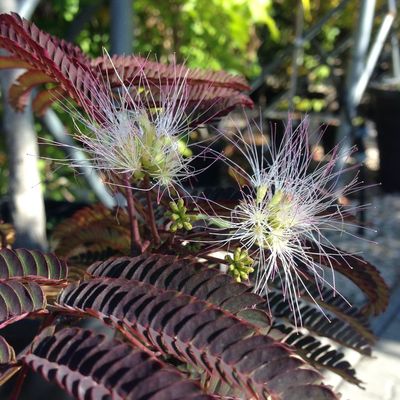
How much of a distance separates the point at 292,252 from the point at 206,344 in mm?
431

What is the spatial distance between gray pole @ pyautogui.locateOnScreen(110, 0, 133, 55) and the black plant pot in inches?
143

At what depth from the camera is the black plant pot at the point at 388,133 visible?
5.81 meters

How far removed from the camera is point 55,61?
4.92ft

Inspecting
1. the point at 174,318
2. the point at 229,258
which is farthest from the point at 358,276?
the point at 174,318

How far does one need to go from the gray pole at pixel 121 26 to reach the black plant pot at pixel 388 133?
3636mm

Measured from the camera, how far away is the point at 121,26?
8.98ft

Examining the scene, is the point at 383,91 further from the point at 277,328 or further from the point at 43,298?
the point at 43,298

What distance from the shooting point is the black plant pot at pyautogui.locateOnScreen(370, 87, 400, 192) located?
5.81m

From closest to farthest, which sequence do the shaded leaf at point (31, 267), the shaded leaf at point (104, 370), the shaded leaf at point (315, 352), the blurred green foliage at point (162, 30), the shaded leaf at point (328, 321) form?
the shaded leaf at point (104, 370) → the shaded leaf at point (31, 267) → the shaded leaf at point (315, 352) → the shaded leaf at point (328, 321) → the blurred green foliage at point (162, 30)

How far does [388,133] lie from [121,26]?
12.6ft

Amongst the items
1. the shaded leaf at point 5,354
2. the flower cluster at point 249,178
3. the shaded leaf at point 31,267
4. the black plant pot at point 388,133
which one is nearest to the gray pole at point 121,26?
the flower cluster at point 249,178

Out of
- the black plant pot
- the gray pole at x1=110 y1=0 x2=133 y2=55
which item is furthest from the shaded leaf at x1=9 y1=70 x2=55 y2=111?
the black plant pot

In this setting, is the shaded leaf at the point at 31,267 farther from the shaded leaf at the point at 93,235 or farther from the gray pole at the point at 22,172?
the gray pole at the point at 22,172

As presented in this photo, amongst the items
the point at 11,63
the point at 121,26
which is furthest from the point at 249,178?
the point at 121,26
